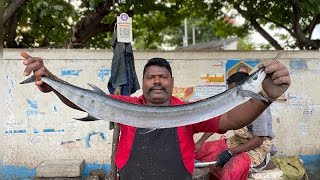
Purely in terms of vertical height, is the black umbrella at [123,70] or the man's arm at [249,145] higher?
the black umbrella at [123,70]

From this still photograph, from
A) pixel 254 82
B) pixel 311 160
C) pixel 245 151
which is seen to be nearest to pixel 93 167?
pixel 245 151

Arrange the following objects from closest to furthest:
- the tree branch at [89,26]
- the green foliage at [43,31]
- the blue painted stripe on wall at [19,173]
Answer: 1. the blue painted stripe on wall at [19,173]
2. the green foliage at [43,31]
3. the tree branch at [89,26]

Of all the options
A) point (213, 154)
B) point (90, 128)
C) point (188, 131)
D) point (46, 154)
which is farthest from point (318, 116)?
point (188, 131)

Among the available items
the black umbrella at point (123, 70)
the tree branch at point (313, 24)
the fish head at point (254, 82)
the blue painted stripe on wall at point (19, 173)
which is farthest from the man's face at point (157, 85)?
the tree branch at point (313, 24)

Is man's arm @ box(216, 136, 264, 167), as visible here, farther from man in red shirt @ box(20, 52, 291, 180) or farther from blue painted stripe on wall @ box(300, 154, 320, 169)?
blue painted stripe on wall @ box(300, 154, 320, 169)

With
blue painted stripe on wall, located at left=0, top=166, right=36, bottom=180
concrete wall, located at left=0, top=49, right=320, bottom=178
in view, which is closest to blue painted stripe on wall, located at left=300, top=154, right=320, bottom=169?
concrete wall, located at left=0, top=49, right=320, bottom=178

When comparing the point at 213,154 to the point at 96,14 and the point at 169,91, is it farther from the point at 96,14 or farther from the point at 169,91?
the point at 96,14

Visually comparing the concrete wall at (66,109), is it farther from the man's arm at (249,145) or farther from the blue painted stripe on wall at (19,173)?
the man's arm at (249,145)

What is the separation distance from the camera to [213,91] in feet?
25.4

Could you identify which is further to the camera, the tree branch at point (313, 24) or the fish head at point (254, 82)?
the tree branch at point (313, 24)

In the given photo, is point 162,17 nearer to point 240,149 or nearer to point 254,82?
point 240,149

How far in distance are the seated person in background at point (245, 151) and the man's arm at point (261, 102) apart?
5.63 feet

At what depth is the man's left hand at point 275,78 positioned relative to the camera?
2701mm

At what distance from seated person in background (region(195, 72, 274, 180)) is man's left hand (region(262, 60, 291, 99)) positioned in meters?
1.90
